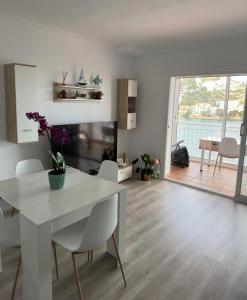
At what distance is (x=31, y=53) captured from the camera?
3.12 meters

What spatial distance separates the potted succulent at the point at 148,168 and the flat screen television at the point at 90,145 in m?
0.64

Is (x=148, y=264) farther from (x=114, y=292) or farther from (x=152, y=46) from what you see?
(x=152, y=46)

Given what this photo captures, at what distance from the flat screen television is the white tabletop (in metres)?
1.09

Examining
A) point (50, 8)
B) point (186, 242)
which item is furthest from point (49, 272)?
point (50, 8)

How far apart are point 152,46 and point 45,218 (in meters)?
3.50

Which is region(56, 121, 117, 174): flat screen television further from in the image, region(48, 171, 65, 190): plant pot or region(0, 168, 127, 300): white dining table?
region(48, 171, 65, 190): plant pot

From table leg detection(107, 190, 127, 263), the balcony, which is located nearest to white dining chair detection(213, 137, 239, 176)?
the balcony

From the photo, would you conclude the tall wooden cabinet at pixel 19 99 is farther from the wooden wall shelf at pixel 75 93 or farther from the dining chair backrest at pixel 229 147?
the dining chair backrest at pixel 229 147

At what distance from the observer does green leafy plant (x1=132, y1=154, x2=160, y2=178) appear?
4551mm

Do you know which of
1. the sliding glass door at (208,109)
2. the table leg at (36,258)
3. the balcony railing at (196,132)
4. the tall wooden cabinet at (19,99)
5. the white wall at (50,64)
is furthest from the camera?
the balcony railing at (196,132)

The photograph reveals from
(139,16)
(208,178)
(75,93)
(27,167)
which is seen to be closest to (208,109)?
(208,178)

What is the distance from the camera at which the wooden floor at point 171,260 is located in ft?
6.39

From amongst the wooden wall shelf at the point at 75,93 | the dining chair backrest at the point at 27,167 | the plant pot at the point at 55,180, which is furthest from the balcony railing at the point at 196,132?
the plant pot at the point at 55,180

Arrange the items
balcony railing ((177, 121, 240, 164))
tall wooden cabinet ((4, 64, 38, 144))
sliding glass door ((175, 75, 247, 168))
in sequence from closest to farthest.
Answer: tall wooden cabinet ((4, 64, 38, 144)) → sliding glass door ((175, 75, 247, 168)) → balcony railing ((177, 121, 240, 164))
